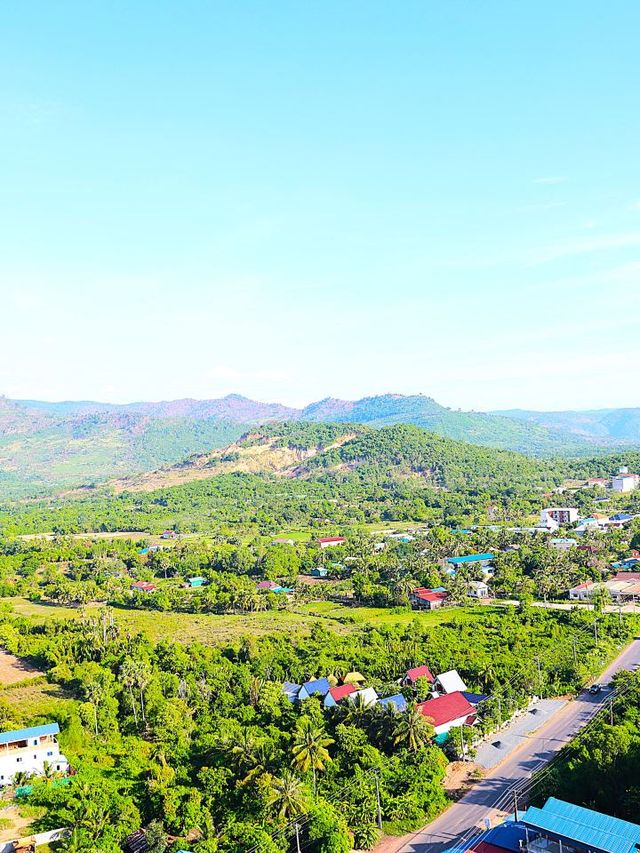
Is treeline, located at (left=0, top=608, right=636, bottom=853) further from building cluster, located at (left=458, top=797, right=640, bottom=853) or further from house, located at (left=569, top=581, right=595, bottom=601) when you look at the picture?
house, located at (left=569, top=581, right=595, bottom=601)

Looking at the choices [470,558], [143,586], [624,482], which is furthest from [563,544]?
[624,482]

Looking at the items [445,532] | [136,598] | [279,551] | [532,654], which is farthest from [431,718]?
[445,532]

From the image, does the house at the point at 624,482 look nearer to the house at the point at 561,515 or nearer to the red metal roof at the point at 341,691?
the house at the point at 561,515

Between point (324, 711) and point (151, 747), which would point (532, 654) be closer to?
point (324, 711)

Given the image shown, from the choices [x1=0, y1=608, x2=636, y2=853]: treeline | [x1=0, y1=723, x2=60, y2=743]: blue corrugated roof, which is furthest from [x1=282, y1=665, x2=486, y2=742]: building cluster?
[x1=0, y1=723, x2=60, y2=743]: blue corrugated roof

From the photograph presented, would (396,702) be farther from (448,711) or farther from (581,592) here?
(581,592)
